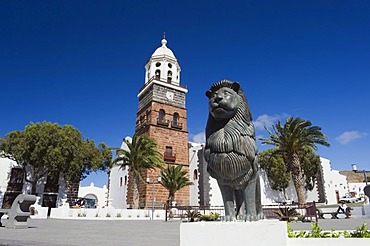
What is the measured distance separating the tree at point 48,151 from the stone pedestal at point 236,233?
66.4ft

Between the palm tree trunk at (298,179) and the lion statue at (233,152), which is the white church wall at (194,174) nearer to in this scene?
the palm tree trunk at (298,179)

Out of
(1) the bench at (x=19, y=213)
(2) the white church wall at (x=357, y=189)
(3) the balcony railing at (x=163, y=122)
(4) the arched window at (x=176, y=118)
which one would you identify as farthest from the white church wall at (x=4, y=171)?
(2) the white church wall at (x=357, y=189)

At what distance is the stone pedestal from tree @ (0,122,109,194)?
20251 millimetres

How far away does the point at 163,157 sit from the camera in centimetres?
2486

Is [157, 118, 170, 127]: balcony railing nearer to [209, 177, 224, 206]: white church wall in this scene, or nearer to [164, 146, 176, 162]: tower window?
[164, 146, 176, 162]: tower window

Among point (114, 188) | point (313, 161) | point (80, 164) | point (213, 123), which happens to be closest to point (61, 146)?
point (80, 164)

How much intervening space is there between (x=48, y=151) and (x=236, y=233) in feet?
68.7

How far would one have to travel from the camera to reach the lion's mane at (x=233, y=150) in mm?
3076

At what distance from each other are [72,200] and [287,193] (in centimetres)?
2078

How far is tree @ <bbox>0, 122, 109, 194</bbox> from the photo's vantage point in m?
20.7

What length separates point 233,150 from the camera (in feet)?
10.1

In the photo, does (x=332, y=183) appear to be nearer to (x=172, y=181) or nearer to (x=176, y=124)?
(x=176, y=124)

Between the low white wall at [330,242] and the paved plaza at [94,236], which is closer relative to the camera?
the low white wall at [330,242]

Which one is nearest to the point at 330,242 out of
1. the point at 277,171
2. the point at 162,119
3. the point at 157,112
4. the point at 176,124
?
the point at 157,112
